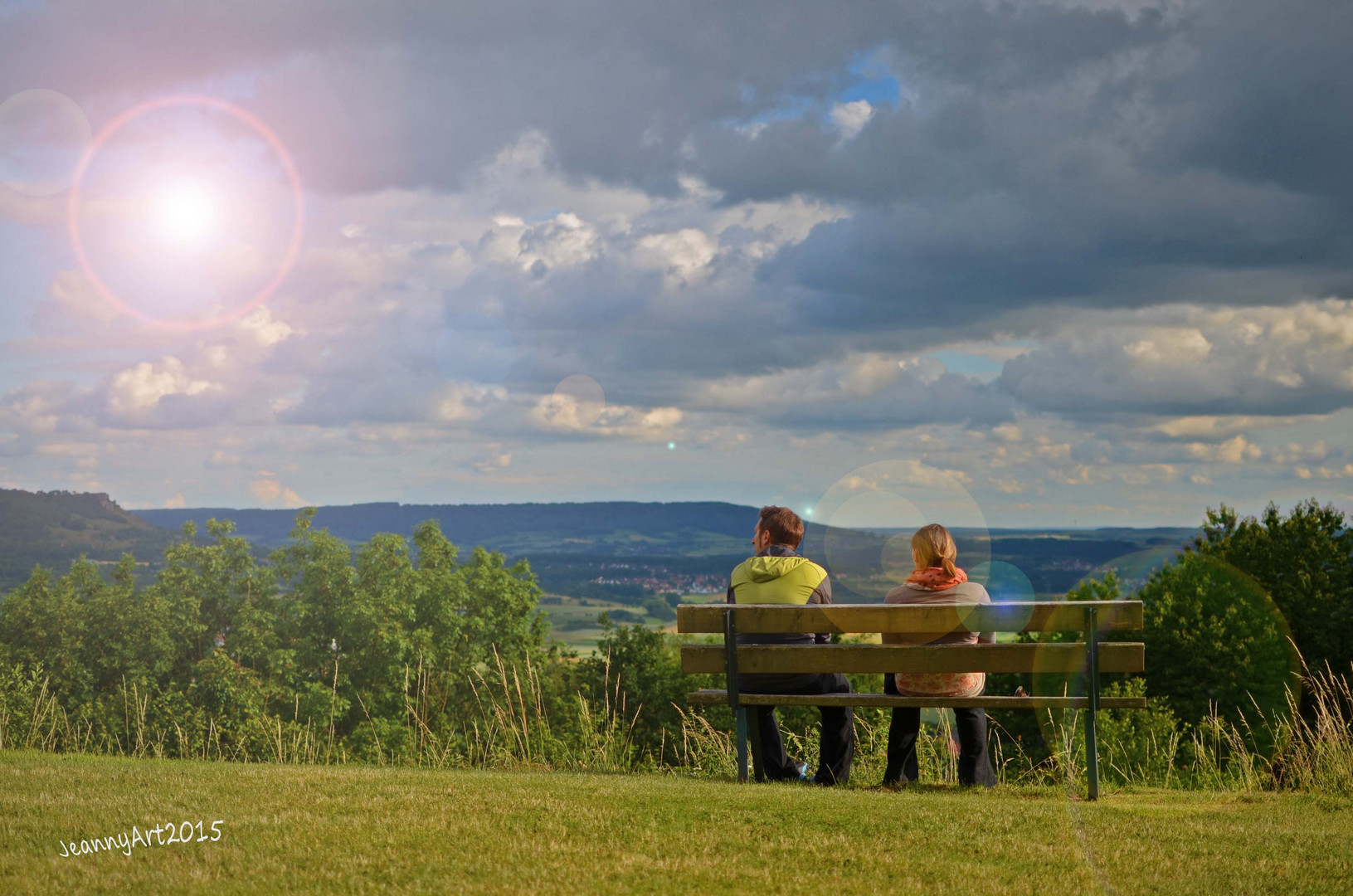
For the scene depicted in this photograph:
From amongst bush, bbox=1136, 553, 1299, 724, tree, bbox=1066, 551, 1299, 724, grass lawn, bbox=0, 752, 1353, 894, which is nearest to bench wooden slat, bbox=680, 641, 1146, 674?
grass lawn, bbox=0, 752, 1353, 894

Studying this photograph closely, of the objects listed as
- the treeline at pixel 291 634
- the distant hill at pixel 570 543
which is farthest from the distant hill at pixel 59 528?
the treeline at pixel 291 634

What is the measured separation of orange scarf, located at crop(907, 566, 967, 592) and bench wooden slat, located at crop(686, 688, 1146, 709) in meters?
0.70

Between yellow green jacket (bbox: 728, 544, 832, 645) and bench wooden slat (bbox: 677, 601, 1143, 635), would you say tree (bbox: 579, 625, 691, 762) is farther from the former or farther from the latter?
bench wooden slat (bbox: 677, 601, 1143, 635)

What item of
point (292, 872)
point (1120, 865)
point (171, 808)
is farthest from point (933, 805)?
point (171, 808)

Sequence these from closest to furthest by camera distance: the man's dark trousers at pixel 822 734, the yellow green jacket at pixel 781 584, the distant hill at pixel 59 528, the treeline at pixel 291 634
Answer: the man's dark trousers at pixel 822 734
the yellow green jacket at pixel 781 584
the treeline at pixel 291 634
the distant hill at pixel 59 528

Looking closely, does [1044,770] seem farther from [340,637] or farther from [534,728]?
[340,637]

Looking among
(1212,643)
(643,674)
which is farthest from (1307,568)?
(643,674)

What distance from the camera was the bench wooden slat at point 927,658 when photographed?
6191 mm

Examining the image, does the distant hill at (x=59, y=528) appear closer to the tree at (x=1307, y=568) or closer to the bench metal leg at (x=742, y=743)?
the tree at (x=1307, y=568)

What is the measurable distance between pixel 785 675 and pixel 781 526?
98 centimetres

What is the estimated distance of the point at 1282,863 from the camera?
473cm

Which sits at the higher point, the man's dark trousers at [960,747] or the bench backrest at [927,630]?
the bench backrest at [927,630]

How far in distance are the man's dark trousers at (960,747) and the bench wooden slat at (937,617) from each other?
587mm

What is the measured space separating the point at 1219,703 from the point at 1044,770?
30024 mm
